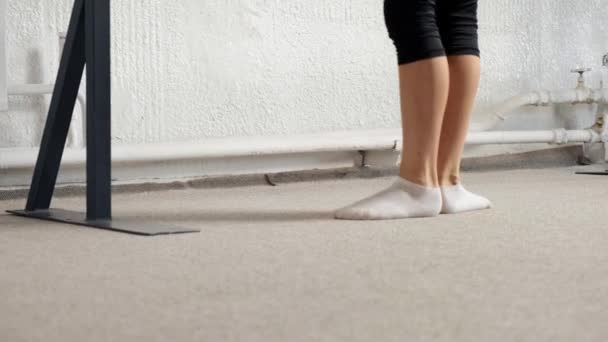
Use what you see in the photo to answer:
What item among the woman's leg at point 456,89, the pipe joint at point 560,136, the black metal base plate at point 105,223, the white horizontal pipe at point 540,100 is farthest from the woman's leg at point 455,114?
the pipe joint at point 560,136

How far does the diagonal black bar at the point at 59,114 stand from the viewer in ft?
6.49

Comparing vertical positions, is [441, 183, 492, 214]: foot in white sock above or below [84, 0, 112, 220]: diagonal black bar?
below

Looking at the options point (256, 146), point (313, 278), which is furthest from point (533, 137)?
A: point (313, 278)

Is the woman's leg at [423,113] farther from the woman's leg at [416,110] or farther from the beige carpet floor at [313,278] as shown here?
the beige carpet floor at [313,278]

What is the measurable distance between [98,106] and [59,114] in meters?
0.20

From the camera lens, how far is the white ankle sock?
1.89 meters

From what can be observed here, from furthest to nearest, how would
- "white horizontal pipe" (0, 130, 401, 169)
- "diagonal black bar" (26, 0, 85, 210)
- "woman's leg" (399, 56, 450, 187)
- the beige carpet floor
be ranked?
"white horizontal pipe" (0, 130, 401, 169), "diagonal black bar" (26, 0, 85, 210), "woman's leg" (399, 56, 450, 187), the beige carpet floor

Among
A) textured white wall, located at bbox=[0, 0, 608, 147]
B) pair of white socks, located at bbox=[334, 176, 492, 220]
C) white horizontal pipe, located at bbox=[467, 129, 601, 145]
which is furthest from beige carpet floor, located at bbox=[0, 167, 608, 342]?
white horizontal pipe, located at bbox=[467, 129, 601, 145]

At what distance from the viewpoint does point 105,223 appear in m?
1.83

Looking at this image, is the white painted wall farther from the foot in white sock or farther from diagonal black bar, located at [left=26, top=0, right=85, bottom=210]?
the foot in white sock

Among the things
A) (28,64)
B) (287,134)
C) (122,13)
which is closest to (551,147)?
(287,134)

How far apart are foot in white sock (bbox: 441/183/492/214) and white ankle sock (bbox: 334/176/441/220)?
0.20 ft

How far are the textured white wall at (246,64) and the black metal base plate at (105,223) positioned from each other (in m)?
0.52

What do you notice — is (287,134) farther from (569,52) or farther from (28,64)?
(569,52)
